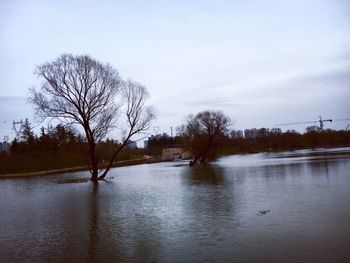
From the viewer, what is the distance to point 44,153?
7756 centimetres

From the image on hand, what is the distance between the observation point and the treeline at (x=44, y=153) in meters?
67.1

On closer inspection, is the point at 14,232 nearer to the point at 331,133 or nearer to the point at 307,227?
the point at 307,227

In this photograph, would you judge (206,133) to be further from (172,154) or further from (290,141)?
(290,141)

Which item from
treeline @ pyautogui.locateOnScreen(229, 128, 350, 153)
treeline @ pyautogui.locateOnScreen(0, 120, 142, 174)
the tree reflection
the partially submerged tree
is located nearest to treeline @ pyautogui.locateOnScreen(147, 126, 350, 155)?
treeline @ pyautogui.locateOnScreen(229, 128, 350, 153)

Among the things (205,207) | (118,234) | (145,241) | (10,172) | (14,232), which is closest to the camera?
(145,241)

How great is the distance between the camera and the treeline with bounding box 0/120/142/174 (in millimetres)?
67062

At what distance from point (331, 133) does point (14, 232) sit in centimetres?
15990

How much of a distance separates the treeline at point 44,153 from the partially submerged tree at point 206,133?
1343cm

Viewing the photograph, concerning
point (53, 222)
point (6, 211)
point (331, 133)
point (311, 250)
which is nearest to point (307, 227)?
point (311, 250)

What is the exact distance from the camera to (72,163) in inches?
3152

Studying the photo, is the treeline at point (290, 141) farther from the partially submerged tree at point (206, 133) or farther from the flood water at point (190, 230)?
the flood water at point (190, 230)

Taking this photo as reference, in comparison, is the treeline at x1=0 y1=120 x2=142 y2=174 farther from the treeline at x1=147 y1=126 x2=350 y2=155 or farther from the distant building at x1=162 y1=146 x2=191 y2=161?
the treeline at x1=147 y1=126 x2=350 y2=155

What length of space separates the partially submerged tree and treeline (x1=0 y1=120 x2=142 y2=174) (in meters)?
13.4

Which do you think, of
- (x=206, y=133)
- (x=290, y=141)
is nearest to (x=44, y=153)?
(x=206, y=133)
